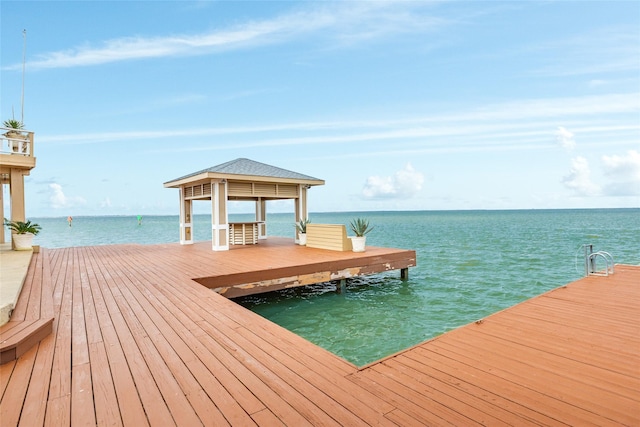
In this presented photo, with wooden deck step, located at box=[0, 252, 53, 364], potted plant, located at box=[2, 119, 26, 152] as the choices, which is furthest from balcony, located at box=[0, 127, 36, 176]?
wooden deck step, located at box=[0, 252, 53, 364]

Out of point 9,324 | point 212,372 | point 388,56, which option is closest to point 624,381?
point 212,372

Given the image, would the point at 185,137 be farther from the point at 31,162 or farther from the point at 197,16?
the point at 31,162

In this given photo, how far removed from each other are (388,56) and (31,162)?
16123 millimetres

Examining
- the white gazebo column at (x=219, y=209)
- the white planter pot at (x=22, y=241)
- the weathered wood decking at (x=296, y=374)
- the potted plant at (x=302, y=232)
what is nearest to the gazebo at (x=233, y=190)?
the white gazebo column at (x=219, y=209)

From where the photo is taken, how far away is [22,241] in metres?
10.4

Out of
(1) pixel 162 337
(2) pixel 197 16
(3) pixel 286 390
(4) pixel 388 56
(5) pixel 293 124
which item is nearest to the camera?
(3) pixel 286 390

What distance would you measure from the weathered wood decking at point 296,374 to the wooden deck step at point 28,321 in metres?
0.11

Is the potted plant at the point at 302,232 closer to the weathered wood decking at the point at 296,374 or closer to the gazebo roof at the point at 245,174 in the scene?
the gazebo roof at the point at 245,174

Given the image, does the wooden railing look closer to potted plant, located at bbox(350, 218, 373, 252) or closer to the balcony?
the balcony

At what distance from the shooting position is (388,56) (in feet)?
55.4

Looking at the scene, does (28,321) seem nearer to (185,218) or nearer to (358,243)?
(358,243)

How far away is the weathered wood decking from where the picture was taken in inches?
79.7

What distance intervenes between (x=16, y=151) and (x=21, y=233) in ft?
8.68

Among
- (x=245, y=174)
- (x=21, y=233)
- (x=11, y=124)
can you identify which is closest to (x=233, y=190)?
(x=245, y=174)
